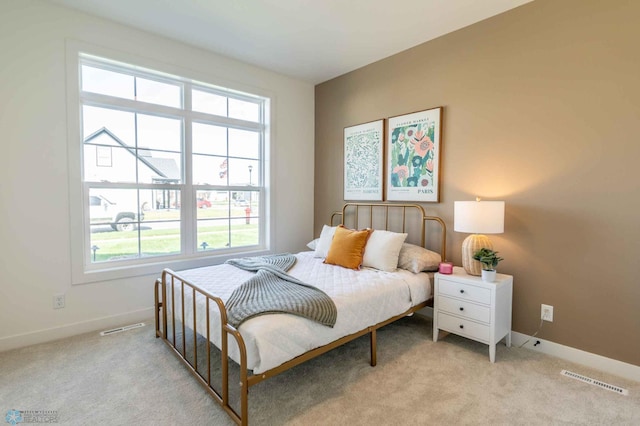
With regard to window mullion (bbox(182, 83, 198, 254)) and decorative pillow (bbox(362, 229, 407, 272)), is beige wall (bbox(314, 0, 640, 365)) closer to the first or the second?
decorative pillow (bbox(362, 229, 407, 272))

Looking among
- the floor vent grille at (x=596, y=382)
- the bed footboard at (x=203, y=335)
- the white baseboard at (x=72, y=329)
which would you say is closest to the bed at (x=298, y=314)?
the bed footboard at (x=203, y=335)

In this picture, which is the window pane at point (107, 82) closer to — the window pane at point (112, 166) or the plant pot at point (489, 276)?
the window pane at point (112, 166)

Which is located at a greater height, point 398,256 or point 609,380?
point 398,256

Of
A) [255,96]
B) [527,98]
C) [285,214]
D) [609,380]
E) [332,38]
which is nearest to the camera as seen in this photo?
[609,380]

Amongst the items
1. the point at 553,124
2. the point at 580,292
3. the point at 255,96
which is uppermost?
the point at 255,96

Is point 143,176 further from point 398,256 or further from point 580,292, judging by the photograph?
point 580,292

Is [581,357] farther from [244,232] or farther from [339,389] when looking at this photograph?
[244,232]

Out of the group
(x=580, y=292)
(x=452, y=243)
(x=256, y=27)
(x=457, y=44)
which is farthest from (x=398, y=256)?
(x=256, y=27)

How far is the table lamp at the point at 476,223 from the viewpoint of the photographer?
2.40 meters

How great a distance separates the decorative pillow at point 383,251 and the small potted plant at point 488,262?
2.15ft

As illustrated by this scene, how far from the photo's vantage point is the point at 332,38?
10.2 feet

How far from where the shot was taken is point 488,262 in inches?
95.7

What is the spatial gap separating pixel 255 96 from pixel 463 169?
8.21 ft

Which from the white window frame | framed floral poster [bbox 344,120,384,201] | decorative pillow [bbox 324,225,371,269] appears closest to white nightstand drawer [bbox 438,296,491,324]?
decorative pillow [bbox 324,225,371,269]
